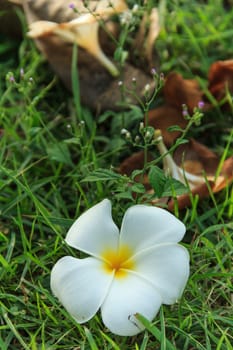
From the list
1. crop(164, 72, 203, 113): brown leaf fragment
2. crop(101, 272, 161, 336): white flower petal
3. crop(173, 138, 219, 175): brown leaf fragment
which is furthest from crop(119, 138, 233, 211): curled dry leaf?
crop(101, 272, 161, 336): white flower petal

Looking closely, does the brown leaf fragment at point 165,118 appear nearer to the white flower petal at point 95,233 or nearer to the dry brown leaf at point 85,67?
the dry brown leaf at point 85,67

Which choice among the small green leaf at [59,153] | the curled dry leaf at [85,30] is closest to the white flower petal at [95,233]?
the small green leaf at [59,153]

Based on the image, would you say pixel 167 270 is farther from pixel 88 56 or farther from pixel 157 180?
pixel 88 56

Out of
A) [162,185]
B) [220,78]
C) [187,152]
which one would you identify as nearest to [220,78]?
[220,78]

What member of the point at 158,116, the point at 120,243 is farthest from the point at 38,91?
the point at 120,243

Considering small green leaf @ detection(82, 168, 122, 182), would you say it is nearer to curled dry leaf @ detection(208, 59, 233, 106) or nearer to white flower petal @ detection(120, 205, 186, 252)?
white flower petal @ detection(120, 205, 186, 252)

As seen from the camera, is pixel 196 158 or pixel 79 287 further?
pixel 196 158

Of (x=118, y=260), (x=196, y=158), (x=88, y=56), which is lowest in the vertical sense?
(x=196, y=158)
